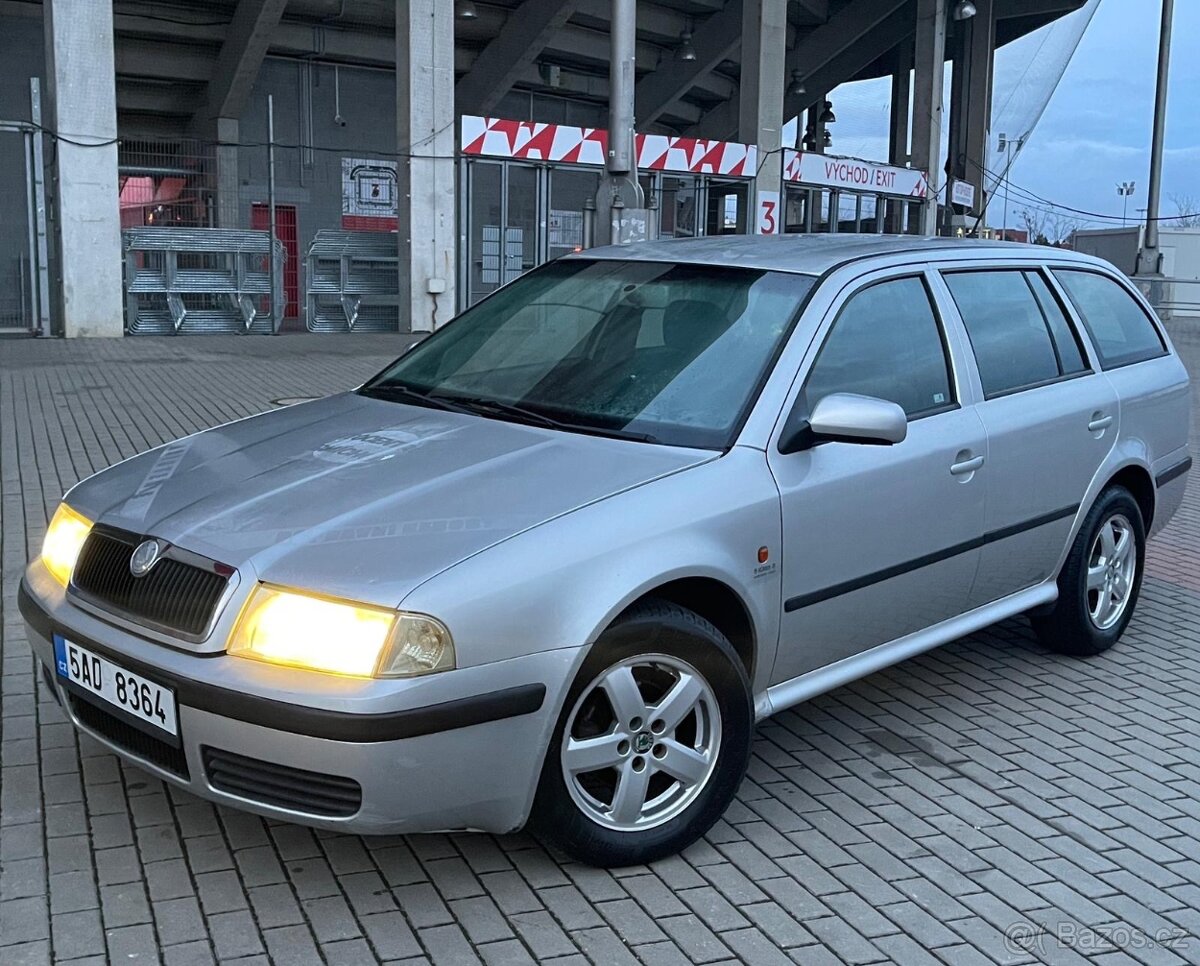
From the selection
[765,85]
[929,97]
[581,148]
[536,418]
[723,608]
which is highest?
[929,97]

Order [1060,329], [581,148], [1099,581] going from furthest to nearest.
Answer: [581,148] → [1099,581] → [1060,329]

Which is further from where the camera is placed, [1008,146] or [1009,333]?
[1008,146]

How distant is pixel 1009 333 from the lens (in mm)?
4793

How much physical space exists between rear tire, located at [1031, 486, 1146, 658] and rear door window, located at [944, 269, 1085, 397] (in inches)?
24.8

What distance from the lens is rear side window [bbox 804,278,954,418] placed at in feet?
13.2

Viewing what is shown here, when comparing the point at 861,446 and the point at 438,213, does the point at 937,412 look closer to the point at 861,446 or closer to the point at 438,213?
the point at 861,446

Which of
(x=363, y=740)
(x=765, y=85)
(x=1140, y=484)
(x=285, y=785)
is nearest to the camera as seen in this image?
(x=363, y=740)

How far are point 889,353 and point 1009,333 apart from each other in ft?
2.69

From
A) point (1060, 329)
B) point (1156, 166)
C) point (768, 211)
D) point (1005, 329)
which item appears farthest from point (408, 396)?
point (1156, 166)

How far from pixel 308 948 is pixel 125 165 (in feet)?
55.6

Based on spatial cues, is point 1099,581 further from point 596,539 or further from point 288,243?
point 288,243

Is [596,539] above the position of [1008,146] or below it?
below

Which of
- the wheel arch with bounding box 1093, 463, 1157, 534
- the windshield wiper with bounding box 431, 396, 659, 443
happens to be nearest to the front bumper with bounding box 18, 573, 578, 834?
the windshield wiper with bounding box 431, 396, 659, 443

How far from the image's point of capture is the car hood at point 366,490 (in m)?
3.02
